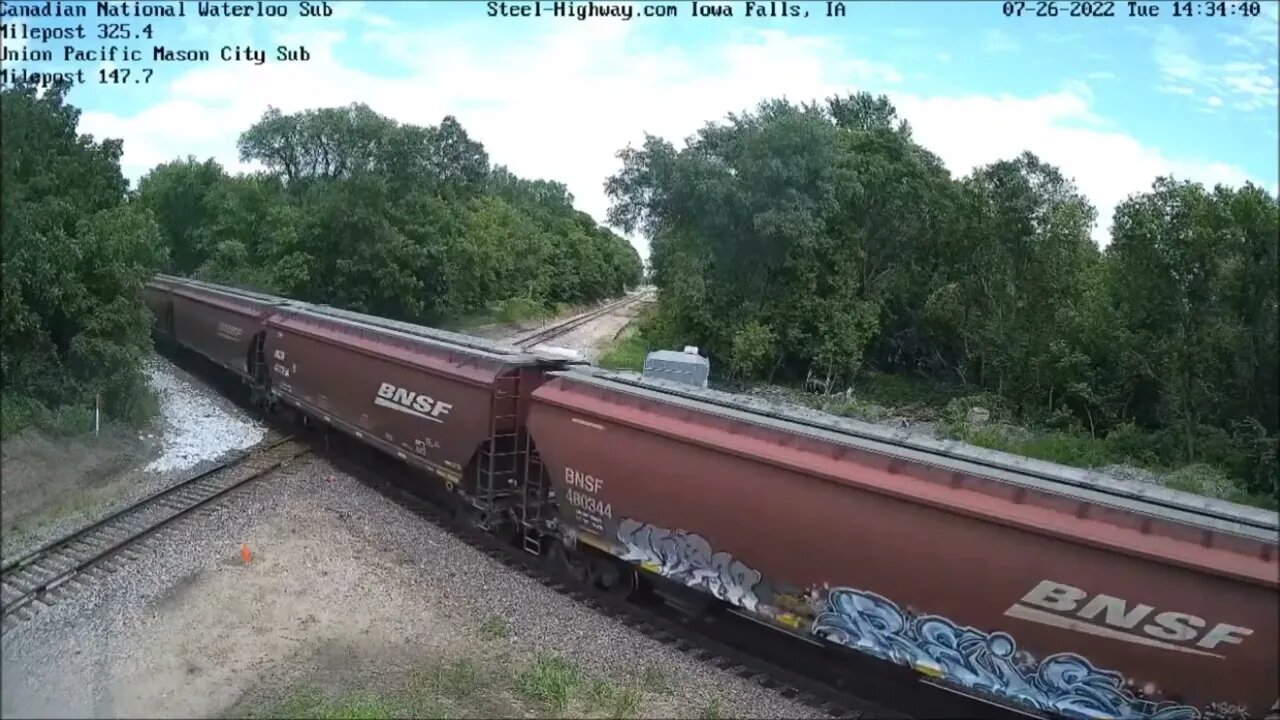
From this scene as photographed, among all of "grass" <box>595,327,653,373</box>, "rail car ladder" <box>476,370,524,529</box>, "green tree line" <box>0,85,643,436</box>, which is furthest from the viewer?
"grass" <box>595,327,653,373</box>

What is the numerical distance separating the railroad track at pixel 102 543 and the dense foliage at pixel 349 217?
67.7 ft

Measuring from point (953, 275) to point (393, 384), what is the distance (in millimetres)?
20544

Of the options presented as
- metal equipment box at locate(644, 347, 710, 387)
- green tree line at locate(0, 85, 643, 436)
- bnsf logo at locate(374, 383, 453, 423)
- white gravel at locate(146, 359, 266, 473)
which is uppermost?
green tree line at locate(0, 85, 643, 436)

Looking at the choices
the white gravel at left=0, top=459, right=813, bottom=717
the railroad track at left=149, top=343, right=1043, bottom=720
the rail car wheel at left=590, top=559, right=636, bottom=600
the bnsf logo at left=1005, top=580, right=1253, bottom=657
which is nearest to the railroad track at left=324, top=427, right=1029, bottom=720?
the railroad track at left=149, top=343, right=1043, bottom=720

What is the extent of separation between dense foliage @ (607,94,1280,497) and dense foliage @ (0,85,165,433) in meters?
17.2

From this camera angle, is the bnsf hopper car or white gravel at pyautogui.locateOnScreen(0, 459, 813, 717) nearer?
white gravel at pyautogui.locateOnScreen(0, 459, 813, 717)

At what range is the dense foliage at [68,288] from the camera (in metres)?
16.7

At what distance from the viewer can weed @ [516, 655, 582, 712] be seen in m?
9.08

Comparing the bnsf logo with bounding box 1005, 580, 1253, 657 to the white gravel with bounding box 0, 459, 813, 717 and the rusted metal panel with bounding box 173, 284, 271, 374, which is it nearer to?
the white gravel with bounding box 0, 459, 813, 717

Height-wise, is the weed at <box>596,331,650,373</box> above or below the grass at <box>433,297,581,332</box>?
below

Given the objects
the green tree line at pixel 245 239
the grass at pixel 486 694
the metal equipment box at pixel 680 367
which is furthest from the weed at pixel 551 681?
the green tree line at pixel 245 239

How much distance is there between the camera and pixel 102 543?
12.6m

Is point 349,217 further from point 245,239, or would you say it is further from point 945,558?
point 945,558

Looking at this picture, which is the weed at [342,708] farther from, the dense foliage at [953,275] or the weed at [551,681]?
the dense foliage at [953,275]
